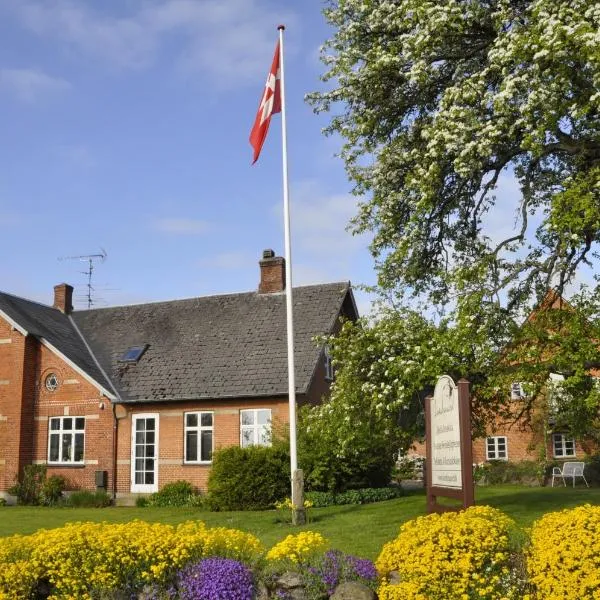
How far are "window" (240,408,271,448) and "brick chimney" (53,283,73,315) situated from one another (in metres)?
12.0

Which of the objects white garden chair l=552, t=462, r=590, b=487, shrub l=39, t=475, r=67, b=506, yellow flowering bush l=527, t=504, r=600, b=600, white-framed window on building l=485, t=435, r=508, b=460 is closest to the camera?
yellow flowering bush l=527, t=504, r=600, b=600

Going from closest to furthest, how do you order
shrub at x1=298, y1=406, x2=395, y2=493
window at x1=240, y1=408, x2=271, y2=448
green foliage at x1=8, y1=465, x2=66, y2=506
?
shrub at x1=298, y1=406, x2=395, y2=493 → window at x1=240, y1=408, x2=271, y2=448 → green foliage at x1=8, y1=465, x2=66, y2=506

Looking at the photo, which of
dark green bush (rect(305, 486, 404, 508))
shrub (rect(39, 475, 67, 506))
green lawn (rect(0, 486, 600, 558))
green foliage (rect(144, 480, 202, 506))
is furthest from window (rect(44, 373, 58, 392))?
dark green bush (rect(305, 486, 404, 508))

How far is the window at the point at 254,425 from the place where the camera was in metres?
26.1

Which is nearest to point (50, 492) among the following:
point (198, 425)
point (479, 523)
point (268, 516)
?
point (198, 425)

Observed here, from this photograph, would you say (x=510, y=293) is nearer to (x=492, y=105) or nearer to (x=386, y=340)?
(x=386, y=340)

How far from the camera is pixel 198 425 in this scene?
89.0 feet

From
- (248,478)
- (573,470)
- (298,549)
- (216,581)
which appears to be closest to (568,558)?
(298,549)

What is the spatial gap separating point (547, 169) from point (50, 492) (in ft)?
66.2

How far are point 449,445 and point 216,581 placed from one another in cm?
357

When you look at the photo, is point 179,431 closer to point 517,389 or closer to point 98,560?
point 517,389

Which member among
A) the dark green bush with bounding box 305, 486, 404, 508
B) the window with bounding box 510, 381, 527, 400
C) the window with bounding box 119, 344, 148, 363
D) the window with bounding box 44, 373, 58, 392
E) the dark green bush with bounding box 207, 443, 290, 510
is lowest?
the dark green bush with bounding box 305, 486, 404, 508

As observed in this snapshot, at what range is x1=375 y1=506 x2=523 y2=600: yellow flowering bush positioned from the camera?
7066mm

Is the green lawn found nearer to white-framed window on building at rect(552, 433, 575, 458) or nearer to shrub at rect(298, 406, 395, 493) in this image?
shrub at rect(298, 406, 395, 493)
